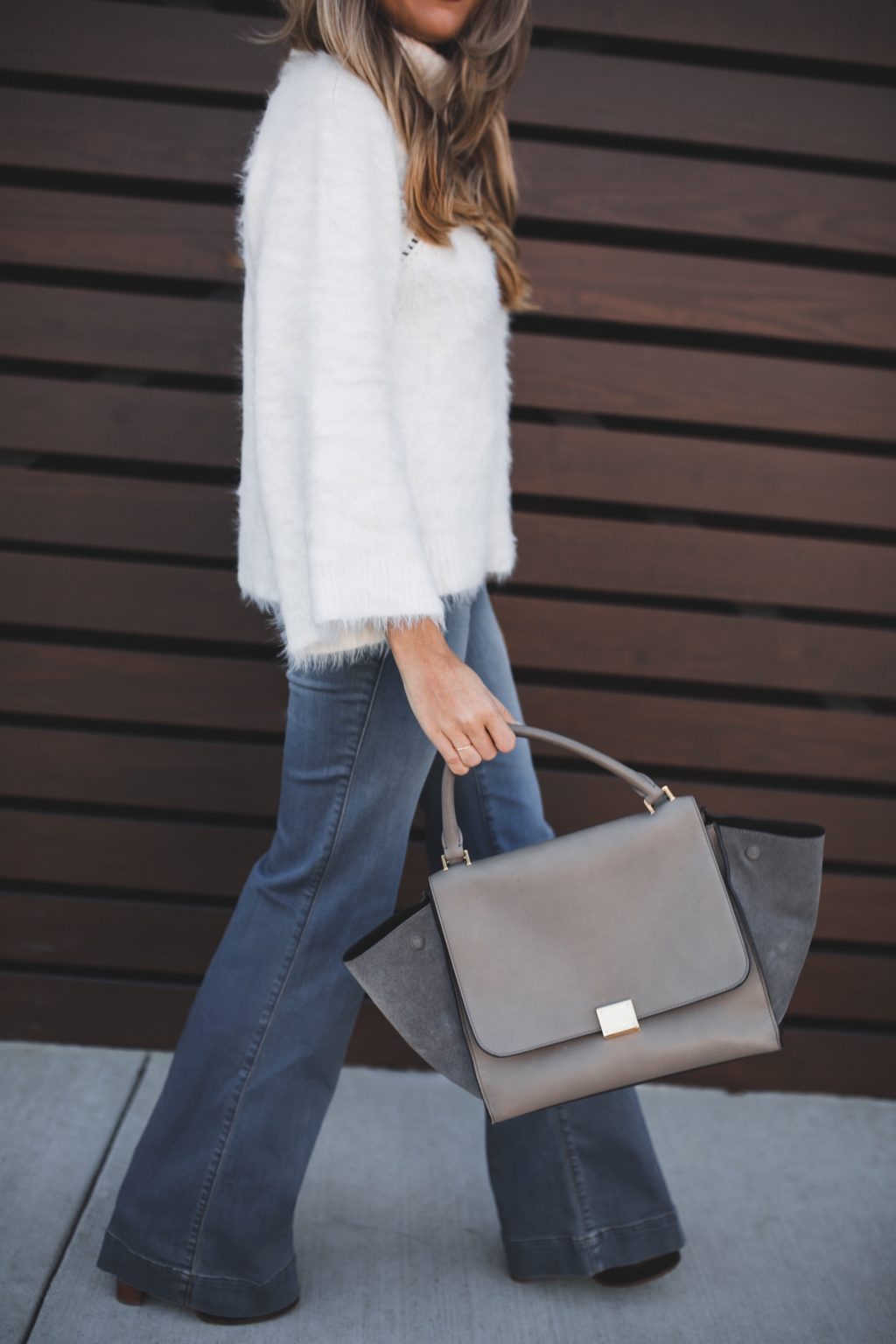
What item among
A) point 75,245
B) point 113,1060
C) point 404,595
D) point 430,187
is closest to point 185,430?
point 75,245

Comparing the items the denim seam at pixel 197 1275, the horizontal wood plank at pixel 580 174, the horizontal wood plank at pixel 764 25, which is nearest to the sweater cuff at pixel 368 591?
the denim seam at pixel 197 1275

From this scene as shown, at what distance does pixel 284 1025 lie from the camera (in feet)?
4.89

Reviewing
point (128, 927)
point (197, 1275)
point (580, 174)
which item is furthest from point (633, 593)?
point (197, 1275)

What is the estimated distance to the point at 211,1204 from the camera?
150 cm

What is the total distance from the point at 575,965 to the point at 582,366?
128 centimetres

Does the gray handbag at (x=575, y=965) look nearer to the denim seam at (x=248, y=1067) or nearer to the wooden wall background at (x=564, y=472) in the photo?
the denim seam at (x=248, y=1067)

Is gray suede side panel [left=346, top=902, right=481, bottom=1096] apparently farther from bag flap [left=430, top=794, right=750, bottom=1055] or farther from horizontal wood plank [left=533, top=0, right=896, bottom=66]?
horizontal wood plank [left=533, top=0, right=896, bottom=66]

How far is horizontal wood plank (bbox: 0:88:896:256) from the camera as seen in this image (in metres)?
2.06

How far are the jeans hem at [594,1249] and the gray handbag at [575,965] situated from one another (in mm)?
448

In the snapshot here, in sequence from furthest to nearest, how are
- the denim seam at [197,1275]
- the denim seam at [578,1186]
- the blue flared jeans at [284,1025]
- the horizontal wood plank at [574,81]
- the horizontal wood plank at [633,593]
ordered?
1. the horizontal wood plank at [633,593]
2. the horizontal wood plank at [574,81]
3. the denim seam at [578,1186]
4. the denim seam at [197,1275]
5. the blue flared jeans at [284,1025]

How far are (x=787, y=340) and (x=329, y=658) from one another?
137cm

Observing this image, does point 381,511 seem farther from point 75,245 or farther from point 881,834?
point 881,834

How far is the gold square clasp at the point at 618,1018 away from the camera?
132 centimetres

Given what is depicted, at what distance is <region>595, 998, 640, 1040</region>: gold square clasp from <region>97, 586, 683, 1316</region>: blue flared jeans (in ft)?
1.14
